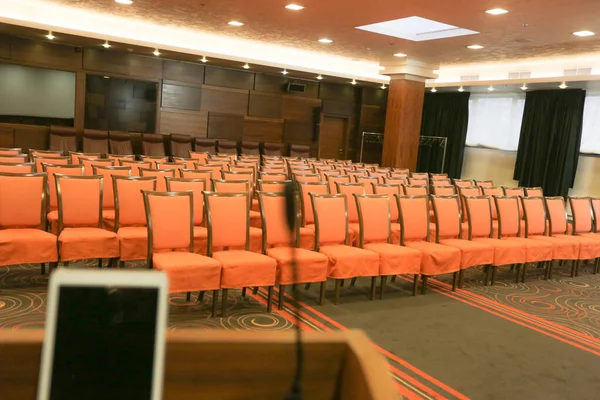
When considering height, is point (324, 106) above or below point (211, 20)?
below

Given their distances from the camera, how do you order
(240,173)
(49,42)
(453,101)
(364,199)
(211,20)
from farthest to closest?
(453,101), (49,42), (211,20), (240,173), (364,199)

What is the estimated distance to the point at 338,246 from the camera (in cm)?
504

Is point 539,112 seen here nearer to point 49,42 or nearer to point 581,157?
point 581,157

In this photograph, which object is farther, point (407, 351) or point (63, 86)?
point (63, 86)

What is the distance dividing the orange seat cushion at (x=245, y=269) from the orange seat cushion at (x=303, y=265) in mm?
95

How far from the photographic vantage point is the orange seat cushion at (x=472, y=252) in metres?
5.44

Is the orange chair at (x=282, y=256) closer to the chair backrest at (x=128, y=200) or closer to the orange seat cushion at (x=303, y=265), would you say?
the orange seat cushion at (x=303, y=265)

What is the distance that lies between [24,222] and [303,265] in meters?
2.39

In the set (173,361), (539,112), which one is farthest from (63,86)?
(173,361)

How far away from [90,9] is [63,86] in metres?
3.52

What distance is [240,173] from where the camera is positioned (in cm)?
702

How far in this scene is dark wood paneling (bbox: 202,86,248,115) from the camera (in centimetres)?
1446

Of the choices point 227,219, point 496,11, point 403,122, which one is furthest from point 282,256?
point 403,122

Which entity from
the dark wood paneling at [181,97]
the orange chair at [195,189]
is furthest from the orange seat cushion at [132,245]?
the dark wood paneling at [181,97]
